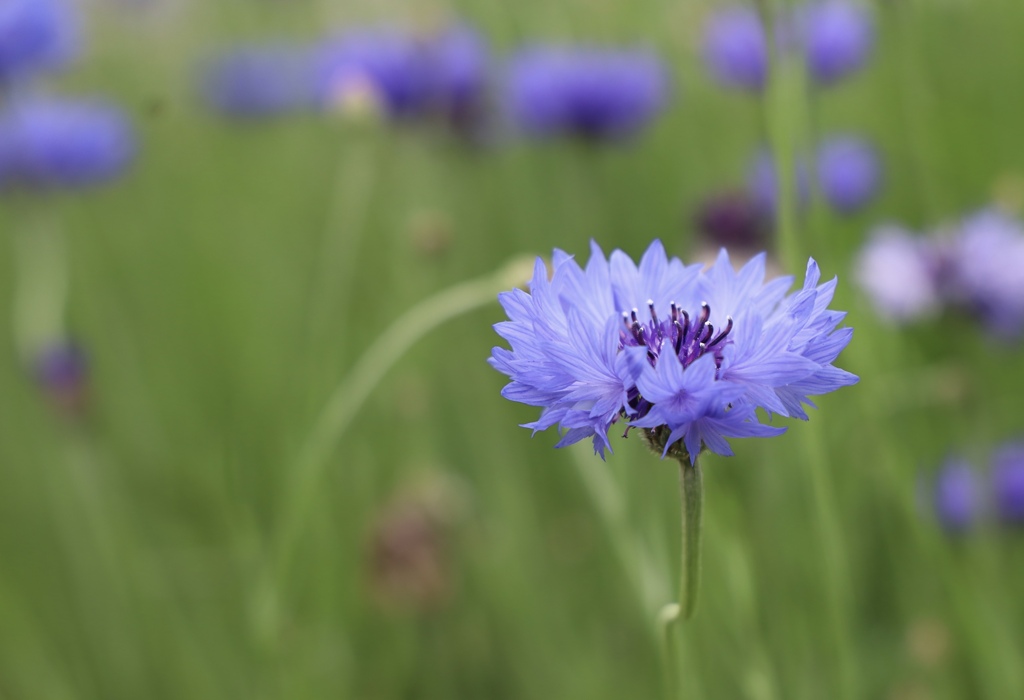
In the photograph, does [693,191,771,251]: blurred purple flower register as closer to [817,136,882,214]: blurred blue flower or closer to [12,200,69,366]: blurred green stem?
[817,136,882,214]: blurred blue flower

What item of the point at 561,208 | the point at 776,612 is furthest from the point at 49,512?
the point at 776,612

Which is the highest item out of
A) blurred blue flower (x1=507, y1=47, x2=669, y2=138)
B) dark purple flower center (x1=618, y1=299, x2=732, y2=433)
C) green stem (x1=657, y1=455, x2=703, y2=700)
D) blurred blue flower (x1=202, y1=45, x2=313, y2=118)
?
blurred blue flower (x1=202, y1=45, x2=313, y2=118)

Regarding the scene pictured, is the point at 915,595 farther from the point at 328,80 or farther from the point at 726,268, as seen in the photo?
the point at 328,80

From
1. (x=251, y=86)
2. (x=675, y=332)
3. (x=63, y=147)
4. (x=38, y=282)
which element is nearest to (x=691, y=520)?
(x=675, y=332)

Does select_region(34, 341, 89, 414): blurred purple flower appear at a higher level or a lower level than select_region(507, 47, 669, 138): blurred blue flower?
lower

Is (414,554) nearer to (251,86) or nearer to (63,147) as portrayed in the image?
(63,147)

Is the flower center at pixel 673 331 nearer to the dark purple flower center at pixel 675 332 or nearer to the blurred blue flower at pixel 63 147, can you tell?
the dark purple flower center at pixel 675 332

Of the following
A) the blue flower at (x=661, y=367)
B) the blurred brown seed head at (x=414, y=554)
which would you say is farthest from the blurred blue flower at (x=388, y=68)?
the blue flower at (x=661, y=367)

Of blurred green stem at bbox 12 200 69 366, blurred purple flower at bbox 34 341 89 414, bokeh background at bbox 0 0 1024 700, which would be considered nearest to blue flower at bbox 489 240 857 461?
bokeh background at bbox 0 0 1024 700
